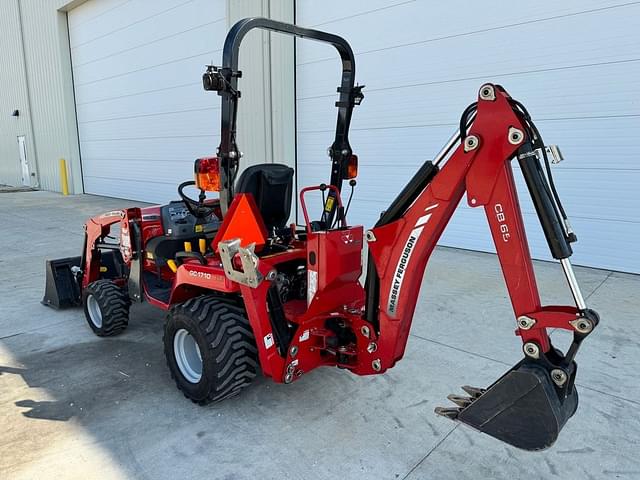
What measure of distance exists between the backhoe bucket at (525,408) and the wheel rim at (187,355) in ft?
5.46

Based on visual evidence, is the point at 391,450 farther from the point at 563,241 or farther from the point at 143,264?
the point at 143,264

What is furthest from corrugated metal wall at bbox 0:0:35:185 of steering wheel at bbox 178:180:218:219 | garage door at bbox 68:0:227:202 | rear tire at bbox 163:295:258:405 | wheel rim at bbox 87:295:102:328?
rear tire at bbox 163:295:258:405

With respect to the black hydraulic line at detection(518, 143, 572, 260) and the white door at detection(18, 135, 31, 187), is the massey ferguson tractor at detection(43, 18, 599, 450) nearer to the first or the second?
the black hydraulic line at detection(518, 143, 572, 260)

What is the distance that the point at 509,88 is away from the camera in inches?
245

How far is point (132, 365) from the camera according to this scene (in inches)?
134

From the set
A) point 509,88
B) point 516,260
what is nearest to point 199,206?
point 516,260

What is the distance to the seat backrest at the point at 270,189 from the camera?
282 cm

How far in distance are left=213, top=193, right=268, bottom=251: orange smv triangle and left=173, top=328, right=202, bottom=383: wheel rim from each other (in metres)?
0.71

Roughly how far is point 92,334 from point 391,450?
107 inches

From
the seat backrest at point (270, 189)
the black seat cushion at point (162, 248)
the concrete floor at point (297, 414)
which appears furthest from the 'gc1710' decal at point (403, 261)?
the black seat cushion at point (162, 248)

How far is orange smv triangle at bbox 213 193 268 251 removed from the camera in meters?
2.68

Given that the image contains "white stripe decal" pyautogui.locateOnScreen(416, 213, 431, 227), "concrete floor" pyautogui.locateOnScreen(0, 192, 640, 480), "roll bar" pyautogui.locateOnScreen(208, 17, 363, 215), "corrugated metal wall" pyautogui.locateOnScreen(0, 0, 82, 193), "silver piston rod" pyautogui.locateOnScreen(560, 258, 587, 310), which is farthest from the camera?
"corrugated metal wall" pyautogui.locateOnScreen(0, 0, 82, 193)

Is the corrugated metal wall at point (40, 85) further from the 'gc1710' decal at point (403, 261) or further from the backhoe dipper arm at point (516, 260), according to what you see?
the backhoe dipper arm at point (516, 260)

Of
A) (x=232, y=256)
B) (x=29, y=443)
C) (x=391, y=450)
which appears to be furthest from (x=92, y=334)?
(x=391, y=450)
